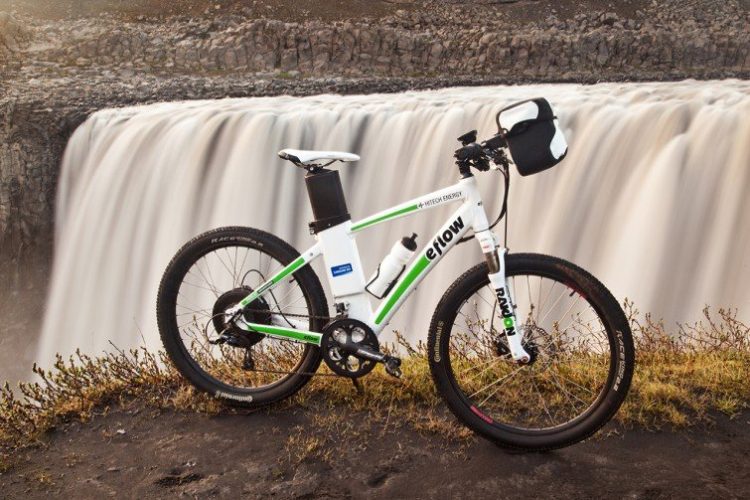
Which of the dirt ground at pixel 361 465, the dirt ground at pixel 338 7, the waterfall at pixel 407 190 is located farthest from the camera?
the dirt ground at pixel 338 7

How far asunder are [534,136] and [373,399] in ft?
5.49

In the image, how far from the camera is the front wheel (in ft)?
11.3

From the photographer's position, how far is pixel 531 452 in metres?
3.64

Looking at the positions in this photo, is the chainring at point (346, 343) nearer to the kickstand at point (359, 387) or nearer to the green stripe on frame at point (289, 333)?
the green stripe on frame at point (289, 333)

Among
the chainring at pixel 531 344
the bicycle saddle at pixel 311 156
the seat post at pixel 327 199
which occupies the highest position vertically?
the bicycle saddle at pixel 311 156

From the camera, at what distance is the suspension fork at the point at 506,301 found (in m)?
3.51

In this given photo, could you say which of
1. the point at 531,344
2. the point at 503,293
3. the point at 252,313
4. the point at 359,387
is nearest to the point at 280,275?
the point at 252,313

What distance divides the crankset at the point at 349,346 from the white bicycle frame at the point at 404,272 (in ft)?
0.18

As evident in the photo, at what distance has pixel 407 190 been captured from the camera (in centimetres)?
1195

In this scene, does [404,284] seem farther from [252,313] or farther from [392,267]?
[252,313]

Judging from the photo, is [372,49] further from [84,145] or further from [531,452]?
[531,452]

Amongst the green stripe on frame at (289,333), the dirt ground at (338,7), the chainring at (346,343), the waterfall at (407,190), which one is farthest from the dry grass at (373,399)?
the dirt ground at (338,7)

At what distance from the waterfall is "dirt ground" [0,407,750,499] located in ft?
17.2

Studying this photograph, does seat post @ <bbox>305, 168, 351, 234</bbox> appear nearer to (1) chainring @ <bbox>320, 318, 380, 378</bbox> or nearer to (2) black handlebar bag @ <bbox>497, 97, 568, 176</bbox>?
(1) chainring @ <bbox>320, 318, 380, 378</bbox>
